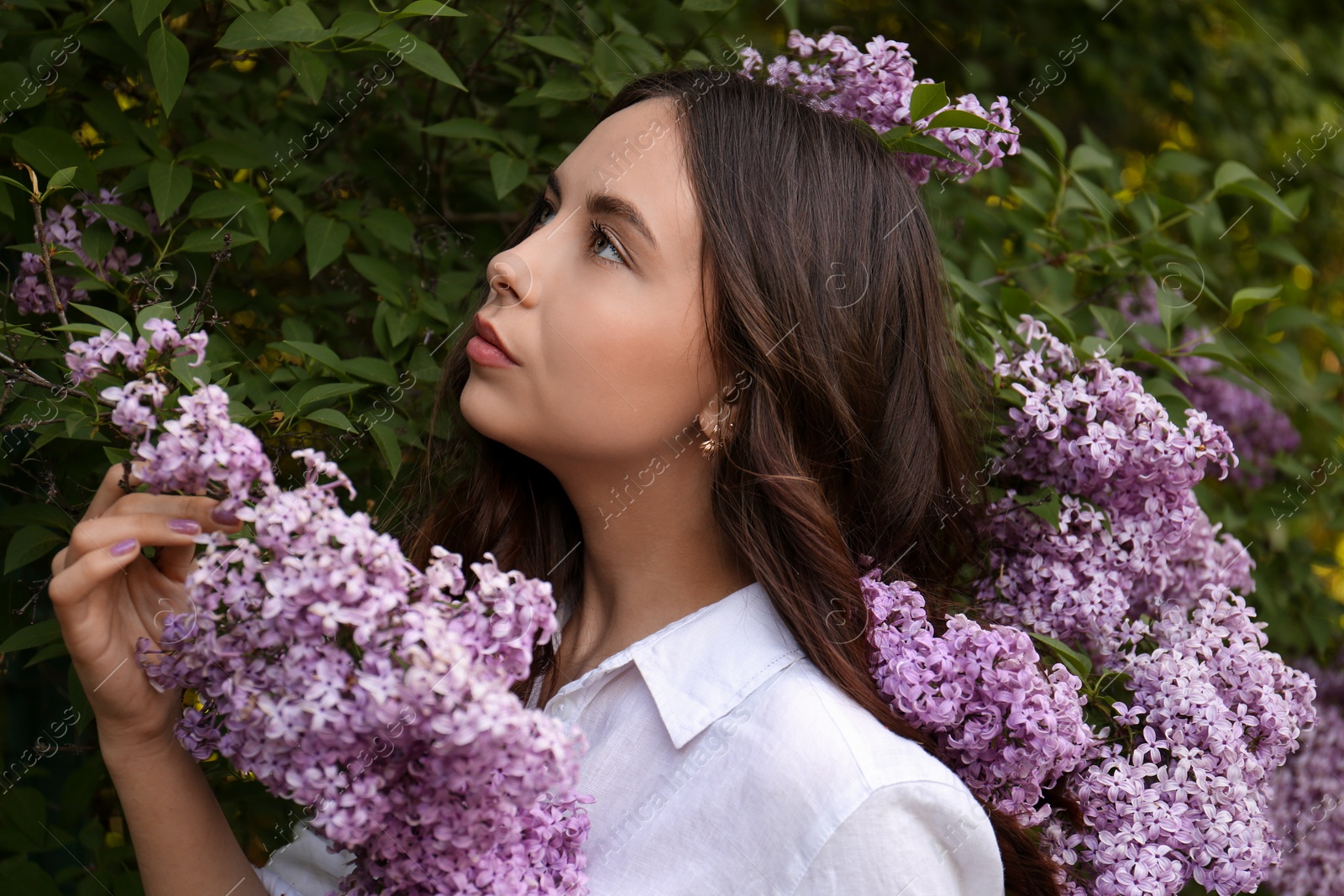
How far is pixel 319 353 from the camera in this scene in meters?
1.44

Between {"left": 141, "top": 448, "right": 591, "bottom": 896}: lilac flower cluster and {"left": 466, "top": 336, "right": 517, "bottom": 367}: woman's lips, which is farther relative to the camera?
→ {"left": 466, "top": 336, "right": 517, "bottom": 367}: woman's lips

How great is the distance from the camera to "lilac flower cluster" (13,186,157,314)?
147cm

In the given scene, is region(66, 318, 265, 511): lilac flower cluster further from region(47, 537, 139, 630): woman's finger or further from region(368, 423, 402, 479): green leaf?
region(368, 423, 402, 479): green leaf

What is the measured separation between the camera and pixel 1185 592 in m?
1.82

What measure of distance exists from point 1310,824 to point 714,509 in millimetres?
1663

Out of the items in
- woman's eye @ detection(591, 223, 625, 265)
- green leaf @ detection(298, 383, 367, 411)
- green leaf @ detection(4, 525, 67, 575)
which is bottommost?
woman's eye @ detection(591, 223, 625, 265)

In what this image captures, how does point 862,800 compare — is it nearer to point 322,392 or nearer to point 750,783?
point 750,783

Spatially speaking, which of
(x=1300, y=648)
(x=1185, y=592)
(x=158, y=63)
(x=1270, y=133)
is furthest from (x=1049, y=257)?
(x=1270, y=133)

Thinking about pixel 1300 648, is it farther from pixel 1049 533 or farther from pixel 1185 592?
pixel 1049 533

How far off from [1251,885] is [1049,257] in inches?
47.6

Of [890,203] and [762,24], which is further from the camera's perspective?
[762,24]

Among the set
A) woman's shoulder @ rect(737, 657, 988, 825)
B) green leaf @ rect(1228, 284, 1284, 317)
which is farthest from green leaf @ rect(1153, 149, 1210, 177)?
woman's shoulder @ rect(737, 657, 988, 825)

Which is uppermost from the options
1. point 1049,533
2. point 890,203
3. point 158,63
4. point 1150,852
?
point 158,63

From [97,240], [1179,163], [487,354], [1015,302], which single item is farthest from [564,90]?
[1179,163]
